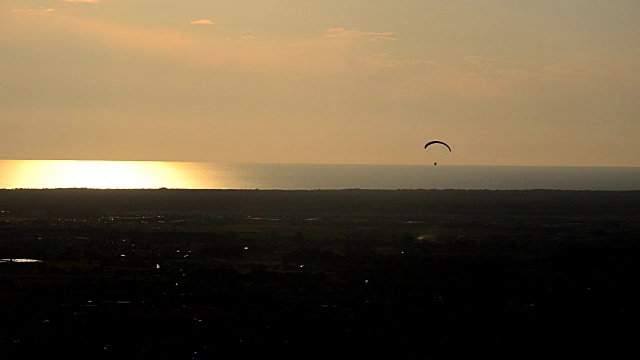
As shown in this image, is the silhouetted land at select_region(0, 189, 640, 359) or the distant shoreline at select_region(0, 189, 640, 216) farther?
the distant shoreline at select_region(0, 189, 640, 216)

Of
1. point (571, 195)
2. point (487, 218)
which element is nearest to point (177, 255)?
point (487, 218)

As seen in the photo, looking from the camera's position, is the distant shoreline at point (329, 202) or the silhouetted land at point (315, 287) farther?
the distant shoreline at point (329, 202)

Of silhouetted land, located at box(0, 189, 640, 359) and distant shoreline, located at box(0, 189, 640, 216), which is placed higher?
distant shoreline, located at box(0, 189, 640, 216)

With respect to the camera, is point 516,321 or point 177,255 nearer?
point 516,321

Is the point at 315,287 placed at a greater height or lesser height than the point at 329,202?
lesser

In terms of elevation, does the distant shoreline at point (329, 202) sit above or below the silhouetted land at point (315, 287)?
above

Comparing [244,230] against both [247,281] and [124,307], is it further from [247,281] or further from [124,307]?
[124,307]

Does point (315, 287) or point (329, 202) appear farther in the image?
point (329, 202)

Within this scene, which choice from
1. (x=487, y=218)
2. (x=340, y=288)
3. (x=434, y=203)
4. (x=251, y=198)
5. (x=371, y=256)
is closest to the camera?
(x=340, y=288)
